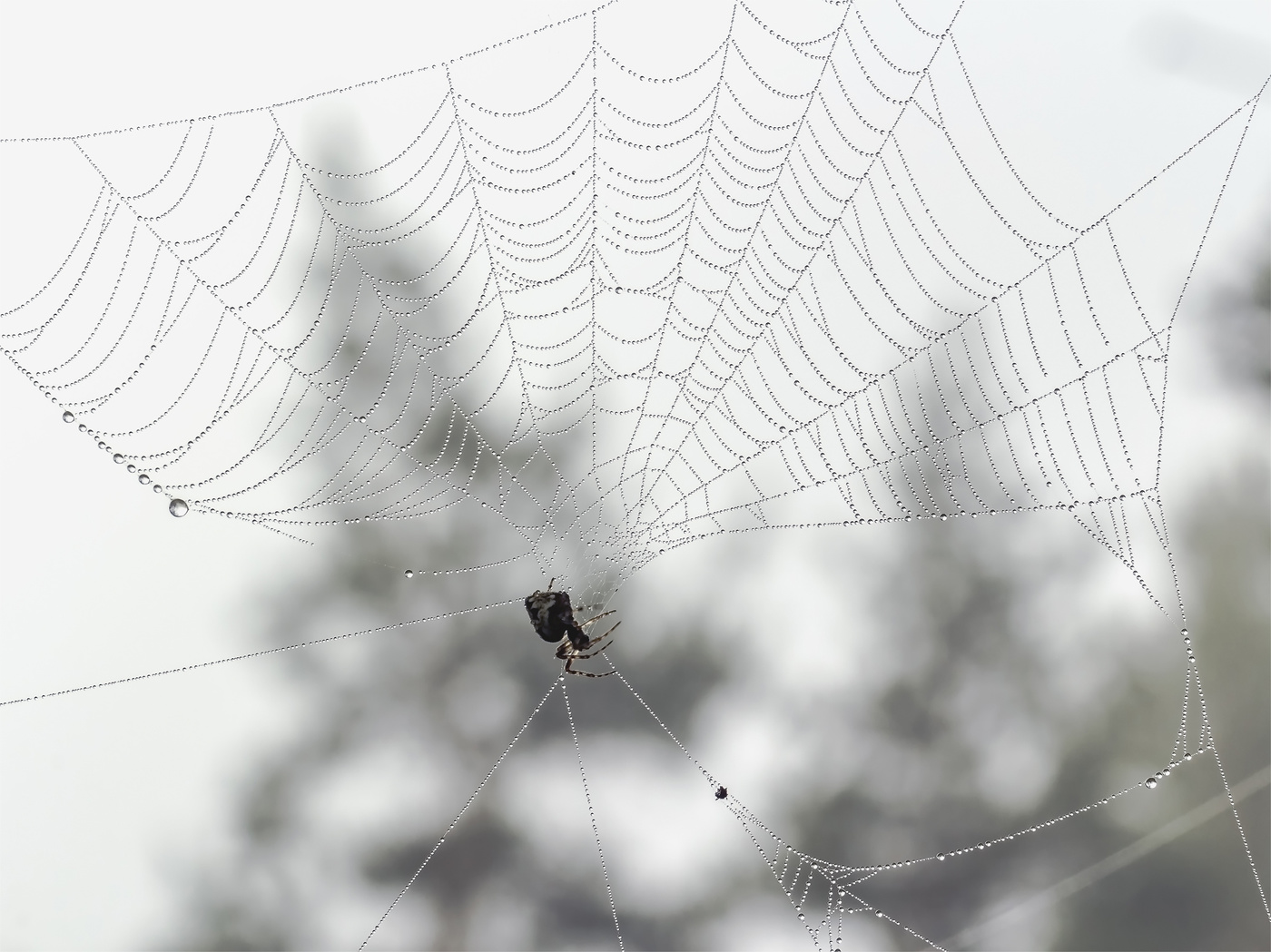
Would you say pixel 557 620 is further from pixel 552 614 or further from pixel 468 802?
pixel 468 802

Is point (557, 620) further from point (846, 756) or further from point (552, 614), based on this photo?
point (846, 756)

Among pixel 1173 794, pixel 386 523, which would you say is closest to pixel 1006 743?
pixel 1173 794

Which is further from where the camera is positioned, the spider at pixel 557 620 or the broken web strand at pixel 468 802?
the broken web strand at pixel 468 802

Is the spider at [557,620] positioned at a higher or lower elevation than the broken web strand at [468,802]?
higher

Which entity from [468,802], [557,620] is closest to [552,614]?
[557,620]

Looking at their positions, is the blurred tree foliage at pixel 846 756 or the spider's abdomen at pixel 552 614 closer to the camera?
the spider's abdomen at pixel 552 614

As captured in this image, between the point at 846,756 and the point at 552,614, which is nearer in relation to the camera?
the point at 552,614

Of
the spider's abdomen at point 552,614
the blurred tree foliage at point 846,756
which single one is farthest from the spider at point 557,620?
the blurred tree foliage at point 846,756

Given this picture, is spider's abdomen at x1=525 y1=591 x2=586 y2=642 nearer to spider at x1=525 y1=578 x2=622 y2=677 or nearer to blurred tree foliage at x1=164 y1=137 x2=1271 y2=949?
spider at x1=525 y1=578 x2=622 y2=677

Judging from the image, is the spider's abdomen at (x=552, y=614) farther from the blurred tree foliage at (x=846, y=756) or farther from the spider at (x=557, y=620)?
the blurred tree foliage at (x=846, y=756)

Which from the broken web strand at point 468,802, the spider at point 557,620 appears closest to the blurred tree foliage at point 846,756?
the broken web strand at point 468,802
